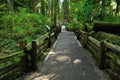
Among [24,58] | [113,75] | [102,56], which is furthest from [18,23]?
[113,75]

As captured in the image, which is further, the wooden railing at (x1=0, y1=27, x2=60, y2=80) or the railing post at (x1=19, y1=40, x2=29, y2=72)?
the railing post at (x1=19, y1=40, x2=29, y2=72)

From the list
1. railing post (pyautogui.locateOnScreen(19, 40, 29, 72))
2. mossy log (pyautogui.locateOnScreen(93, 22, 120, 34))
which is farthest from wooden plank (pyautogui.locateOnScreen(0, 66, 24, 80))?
mossy log (pyautogui.locateOnScreen(93, 22, 120, 34))

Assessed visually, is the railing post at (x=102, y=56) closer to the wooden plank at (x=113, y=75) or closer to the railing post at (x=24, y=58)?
the wooden plank at (x=113, y=75)

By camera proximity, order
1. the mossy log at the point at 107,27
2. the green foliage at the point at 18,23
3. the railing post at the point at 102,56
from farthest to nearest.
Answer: the green foliage at the point at 18,23
the mossy log at the point at 107,27
the railing post at the point at 102,56

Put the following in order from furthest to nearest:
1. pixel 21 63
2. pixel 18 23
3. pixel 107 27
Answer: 1. pixel 18 23
2. pixel 107 27
3. pixel 21 63

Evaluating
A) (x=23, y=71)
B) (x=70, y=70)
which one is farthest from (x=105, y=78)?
(x=23, y=71)

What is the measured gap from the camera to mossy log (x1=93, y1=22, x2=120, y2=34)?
44.6 ft

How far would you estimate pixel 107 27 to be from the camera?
14.2m

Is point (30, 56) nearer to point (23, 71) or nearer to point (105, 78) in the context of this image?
point (23, 71)

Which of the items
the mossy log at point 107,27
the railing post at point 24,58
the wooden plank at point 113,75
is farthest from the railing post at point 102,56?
the mossy log at point 107,27

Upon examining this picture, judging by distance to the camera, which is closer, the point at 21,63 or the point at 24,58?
the point at 21,63

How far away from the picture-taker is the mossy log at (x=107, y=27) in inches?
535

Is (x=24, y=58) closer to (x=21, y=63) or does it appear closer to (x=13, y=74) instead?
(x=21, y=63)

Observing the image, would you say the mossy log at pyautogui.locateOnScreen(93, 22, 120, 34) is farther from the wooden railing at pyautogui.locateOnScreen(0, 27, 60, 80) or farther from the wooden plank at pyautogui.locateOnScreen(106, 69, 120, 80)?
the wooden railing at pyautogui.locateOnScreen(0, 27, 60, 80)
